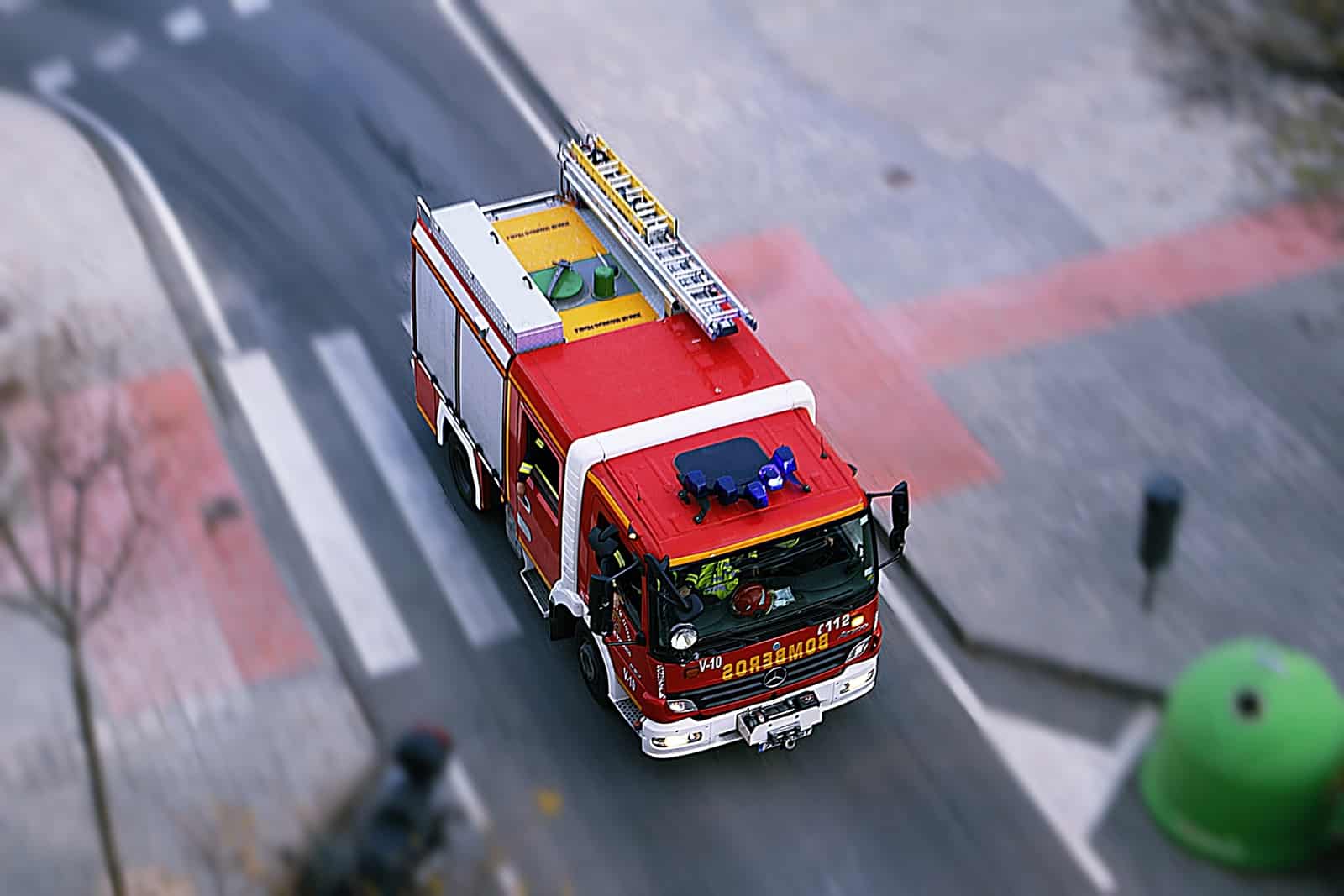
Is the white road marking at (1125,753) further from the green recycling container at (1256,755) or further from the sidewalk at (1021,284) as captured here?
the green recycling container at (1256,755)

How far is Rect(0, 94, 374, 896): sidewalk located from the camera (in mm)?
15930

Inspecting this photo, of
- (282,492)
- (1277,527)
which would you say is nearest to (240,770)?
(282,492)

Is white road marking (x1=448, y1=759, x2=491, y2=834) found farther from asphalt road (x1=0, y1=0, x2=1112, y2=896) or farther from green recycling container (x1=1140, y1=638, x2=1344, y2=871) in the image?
green recycling container (x1=1140, y1=638, x2=1344, y2=871)

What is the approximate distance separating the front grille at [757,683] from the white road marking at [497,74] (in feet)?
36.4

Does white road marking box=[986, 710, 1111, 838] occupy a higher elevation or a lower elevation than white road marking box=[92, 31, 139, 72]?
lower

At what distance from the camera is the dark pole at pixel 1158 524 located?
17219 mm

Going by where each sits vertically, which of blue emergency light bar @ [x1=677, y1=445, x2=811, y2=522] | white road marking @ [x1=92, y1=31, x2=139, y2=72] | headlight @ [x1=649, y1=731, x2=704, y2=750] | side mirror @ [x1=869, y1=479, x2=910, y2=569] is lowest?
white road marking @ [x1=92, y1=31, x2=139, y2=72]

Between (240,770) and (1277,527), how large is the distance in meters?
10.8

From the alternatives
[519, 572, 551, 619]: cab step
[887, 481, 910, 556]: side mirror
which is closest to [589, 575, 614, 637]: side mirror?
[519, 572, 551, 619]: cab step

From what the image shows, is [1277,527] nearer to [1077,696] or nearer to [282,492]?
[1077,696]

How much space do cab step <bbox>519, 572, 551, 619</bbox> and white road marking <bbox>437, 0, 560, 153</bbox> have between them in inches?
345

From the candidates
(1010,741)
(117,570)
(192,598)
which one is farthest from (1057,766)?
(117,570)

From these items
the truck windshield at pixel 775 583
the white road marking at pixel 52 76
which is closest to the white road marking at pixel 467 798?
the truck windshield at pixel 775 583

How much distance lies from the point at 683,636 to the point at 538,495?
253 centimetres
